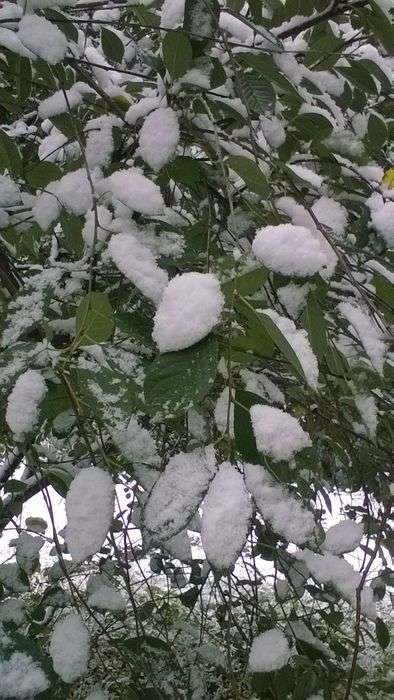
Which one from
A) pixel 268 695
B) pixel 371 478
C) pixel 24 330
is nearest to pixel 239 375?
pixel 24 330

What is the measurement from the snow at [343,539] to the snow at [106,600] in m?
0.47

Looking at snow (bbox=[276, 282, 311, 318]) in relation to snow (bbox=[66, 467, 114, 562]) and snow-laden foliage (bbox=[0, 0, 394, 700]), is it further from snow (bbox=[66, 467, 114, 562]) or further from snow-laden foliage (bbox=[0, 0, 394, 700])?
snow (bbox=[66, 467, 114, 562])

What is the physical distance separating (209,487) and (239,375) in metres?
0.34

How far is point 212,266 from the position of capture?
0.73 meters

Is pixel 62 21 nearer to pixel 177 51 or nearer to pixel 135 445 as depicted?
pixel 177 51

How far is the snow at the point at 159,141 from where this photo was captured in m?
0.81

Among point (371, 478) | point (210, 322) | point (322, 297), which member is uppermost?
point (210, 322)

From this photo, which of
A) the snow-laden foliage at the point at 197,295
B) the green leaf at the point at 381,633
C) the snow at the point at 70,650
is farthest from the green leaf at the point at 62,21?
the green leaf at the point at 381,633

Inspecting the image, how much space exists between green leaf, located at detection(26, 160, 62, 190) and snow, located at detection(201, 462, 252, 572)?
72 cm

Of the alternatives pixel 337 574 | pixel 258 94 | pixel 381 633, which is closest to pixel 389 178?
pixel 258 94

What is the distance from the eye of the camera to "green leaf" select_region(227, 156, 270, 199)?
30.2 inches

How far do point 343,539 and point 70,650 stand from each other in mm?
530

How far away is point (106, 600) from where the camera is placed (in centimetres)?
131

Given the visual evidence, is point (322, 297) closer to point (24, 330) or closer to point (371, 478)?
point (24, 330)
